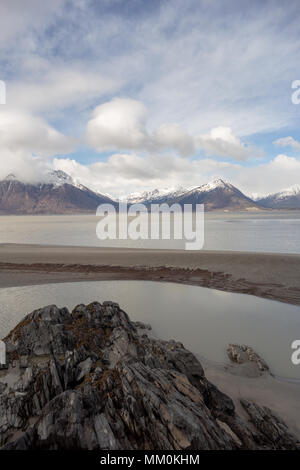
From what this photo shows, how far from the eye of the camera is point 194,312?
61.9 ft

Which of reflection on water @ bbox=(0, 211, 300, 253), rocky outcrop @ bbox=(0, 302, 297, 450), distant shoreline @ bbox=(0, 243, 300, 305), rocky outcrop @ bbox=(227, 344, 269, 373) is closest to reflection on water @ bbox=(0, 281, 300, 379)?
rocky outcrop @ bbox=(227, 344, 269, 373)

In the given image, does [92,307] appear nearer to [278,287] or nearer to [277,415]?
[277,415]

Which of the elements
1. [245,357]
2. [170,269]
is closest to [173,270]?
[170,269]

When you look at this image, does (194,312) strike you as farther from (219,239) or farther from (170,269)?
(219,239)

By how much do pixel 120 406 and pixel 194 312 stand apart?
Answer: 518 inches

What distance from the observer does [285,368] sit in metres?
11.8

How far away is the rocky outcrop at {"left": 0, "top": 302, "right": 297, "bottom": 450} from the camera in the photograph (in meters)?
Result: 5.61

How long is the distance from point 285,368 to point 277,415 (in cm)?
405

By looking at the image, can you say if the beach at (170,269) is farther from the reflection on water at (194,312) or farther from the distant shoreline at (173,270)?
the reflection on water at (194,312)

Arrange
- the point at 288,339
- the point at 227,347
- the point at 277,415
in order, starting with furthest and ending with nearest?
the point at 288,339 < the point at 227,347 < the point at 277,415

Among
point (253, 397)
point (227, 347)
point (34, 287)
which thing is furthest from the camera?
point (34, 287)

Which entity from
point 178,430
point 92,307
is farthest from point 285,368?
point 92,307

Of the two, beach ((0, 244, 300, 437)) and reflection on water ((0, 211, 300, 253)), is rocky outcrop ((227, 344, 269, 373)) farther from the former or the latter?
reflection on water ((0, 211, 300, 253))
